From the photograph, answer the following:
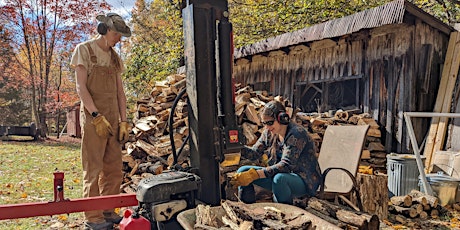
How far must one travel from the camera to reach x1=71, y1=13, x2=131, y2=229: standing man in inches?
127

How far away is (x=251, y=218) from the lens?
7.77 feet

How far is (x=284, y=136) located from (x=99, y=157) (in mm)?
1837

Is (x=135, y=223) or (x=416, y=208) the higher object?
(x=135, y=223)

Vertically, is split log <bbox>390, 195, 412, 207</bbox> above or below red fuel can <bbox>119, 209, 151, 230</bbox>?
below

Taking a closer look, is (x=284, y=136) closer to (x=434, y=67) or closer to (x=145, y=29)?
(x=434, y=67)

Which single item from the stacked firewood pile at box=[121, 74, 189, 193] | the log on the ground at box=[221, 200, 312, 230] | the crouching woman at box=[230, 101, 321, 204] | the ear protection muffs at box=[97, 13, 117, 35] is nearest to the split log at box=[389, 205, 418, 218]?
the crouching woman at box=[230, 101, 321, 204]

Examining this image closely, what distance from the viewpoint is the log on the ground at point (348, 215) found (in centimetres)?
277

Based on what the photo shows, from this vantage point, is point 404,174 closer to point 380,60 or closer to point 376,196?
point 376,196

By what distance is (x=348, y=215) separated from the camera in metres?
2.87

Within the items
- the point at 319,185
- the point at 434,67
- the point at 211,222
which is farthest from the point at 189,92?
the point at 434,67

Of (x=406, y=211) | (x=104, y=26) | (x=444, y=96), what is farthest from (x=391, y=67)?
(x=104, y=26)

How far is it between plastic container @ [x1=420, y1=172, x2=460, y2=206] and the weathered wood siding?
151 cm

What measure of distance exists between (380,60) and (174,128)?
4464 millimetres

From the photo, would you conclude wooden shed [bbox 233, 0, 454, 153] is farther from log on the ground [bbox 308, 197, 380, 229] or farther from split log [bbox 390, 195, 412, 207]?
log on the ground [bbox 308, 197, 380, 229]
